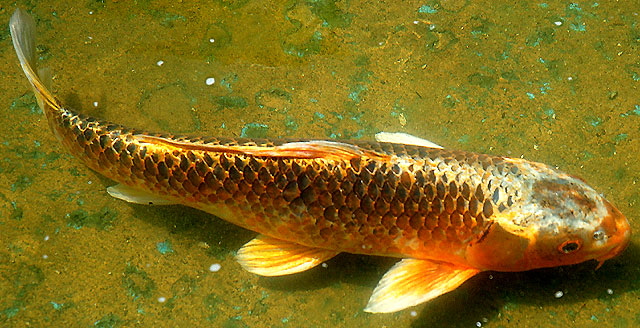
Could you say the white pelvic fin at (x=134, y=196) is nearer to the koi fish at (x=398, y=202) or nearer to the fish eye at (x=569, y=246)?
the koi fish at (x=398, y=202)

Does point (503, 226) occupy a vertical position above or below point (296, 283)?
above

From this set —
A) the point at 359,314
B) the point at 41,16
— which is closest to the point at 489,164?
the point at 359,314

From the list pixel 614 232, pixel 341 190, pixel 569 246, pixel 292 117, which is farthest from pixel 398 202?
pixel 292 117

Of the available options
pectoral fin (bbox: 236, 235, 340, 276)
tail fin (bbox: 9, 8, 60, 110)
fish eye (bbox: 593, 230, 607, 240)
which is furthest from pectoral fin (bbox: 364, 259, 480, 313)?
tail fin (bbox: 9, 8, 60, 110)

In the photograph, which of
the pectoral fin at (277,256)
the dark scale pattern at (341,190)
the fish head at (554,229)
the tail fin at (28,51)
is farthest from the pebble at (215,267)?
the fish head at (554,229)

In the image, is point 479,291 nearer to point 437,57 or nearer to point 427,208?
point 427,208

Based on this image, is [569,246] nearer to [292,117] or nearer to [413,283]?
[413,283]

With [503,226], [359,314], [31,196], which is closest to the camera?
[503,226]
